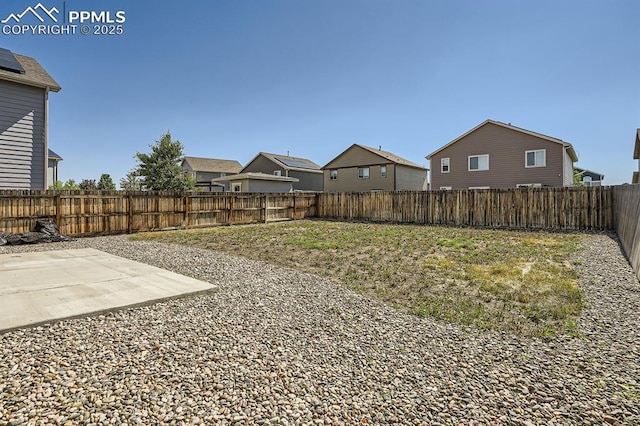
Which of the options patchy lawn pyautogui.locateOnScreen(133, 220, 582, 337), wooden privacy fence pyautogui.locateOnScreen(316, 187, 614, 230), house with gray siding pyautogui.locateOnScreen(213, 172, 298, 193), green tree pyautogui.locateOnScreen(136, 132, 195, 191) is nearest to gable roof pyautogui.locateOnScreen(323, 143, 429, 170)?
house with gray siding pyautogui.locateOnScreen(213, 172, 298, 193)

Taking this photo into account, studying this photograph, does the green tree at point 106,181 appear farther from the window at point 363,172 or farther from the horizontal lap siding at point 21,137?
the horizontal lap siding at point 21,137

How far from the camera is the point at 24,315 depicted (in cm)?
354

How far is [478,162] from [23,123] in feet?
78.8

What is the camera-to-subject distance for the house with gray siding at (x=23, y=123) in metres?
10.5

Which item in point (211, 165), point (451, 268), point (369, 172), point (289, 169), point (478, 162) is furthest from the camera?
point (211, 165)

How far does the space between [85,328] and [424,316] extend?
Answer: 377cm

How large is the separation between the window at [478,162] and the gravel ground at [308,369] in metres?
20.2

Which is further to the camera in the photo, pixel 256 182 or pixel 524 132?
pixel 256 182

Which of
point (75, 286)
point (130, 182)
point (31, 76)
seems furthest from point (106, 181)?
point (75, 286)

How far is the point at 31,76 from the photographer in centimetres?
1093

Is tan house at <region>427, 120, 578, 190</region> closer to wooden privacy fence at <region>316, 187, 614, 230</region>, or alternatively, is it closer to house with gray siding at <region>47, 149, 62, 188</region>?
wooden privacy fence at <region>316, 187, 614, 230</region>

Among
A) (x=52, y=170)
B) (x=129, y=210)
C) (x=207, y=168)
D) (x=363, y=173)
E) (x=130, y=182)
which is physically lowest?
(x=129, y=210)

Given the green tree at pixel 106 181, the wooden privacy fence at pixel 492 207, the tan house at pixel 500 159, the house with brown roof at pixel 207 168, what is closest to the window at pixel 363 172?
the tan house at pixel 500 159

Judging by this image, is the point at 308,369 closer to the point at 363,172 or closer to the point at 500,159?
the point at 500,159
